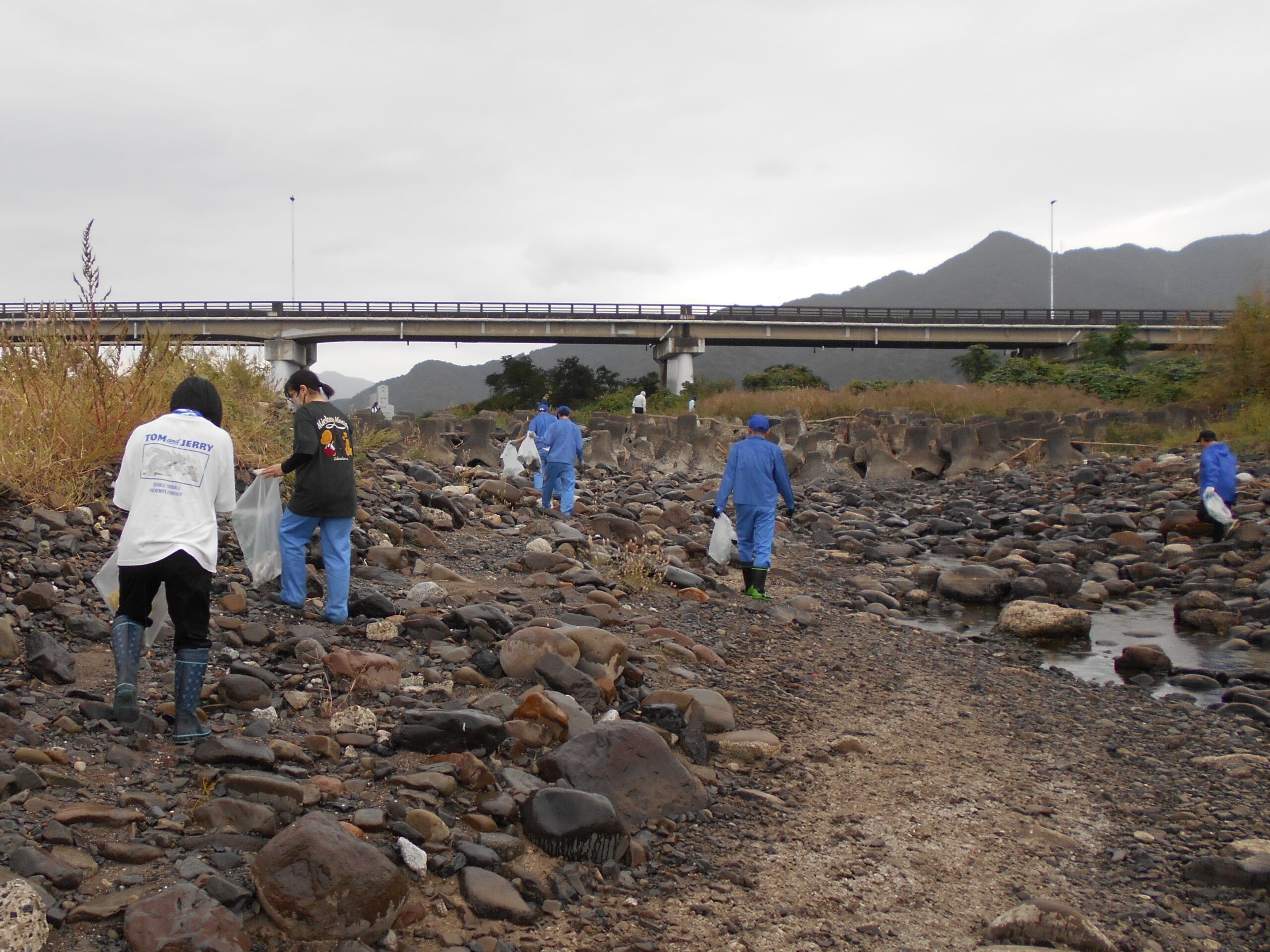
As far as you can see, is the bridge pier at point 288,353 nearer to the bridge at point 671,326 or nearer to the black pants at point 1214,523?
the bridge at point 671,326

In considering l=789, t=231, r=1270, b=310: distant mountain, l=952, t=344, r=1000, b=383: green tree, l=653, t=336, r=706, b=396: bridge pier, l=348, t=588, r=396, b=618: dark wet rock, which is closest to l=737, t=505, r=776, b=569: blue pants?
l=348, t=588, r=396, b=618: dark wet rock

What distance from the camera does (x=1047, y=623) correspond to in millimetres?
8102

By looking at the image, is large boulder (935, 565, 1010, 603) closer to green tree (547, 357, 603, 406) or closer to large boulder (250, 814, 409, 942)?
large boulder (250, 814, 409, 942)

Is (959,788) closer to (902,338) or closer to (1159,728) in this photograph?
(1159,728)

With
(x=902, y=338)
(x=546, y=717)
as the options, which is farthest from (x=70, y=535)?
(x=902, y=338)

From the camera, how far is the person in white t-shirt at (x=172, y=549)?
12.2ft

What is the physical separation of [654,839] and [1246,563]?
9302mm

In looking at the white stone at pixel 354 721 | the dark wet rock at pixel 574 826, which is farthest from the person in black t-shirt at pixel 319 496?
the dark wet rock at pixel 574 826

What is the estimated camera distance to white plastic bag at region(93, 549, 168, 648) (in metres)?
3.98

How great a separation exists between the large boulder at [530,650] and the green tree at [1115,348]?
38.4m

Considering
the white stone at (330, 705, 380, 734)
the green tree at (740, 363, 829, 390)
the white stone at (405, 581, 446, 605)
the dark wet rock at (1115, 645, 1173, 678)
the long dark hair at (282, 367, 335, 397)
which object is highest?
the green tree at (740, 363, 829, 390)

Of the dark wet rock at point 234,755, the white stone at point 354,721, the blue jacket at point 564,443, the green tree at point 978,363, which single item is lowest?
the white stone at point 354,721

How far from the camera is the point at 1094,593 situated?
9633mm

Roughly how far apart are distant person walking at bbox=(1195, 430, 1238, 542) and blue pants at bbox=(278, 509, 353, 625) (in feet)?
33.4
